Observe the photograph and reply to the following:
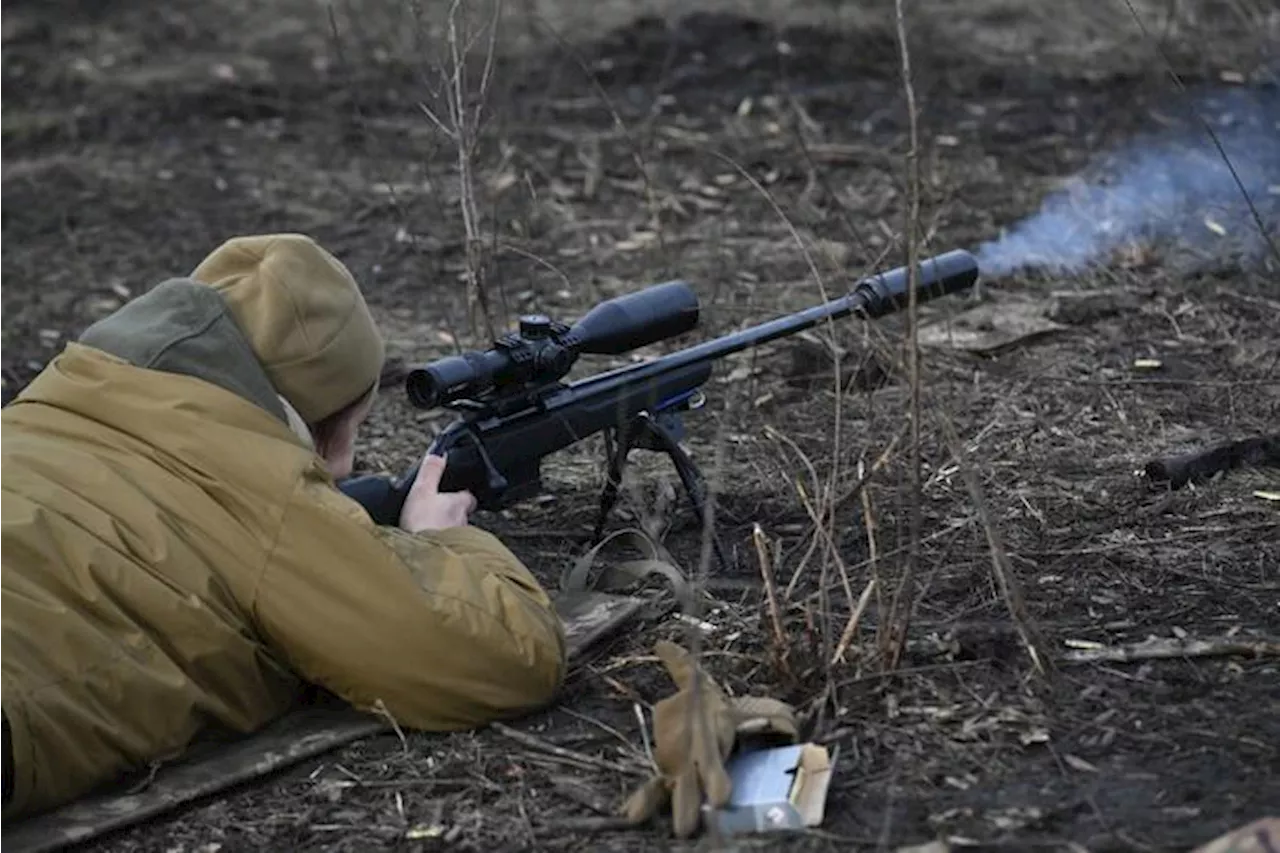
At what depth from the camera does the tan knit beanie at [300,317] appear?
4.56 meters

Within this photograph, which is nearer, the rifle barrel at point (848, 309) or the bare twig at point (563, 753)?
the bare twig at point (563, 753)

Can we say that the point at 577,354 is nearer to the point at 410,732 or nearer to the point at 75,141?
the point at 410,732

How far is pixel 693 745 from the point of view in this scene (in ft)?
13.1

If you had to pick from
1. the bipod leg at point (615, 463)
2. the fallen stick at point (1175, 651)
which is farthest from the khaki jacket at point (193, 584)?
the fallen stick at point (1175, 651)

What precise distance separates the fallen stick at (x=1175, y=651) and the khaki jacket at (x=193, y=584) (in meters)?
1.08

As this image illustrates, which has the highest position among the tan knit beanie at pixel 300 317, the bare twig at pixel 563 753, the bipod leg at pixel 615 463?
the tan knit beanie at pixel 300 317

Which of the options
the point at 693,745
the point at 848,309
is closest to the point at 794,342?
the point at 848,309

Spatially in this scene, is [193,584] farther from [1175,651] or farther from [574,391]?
[1175,651]

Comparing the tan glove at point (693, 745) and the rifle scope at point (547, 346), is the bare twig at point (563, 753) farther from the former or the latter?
the rifle scope at point (547, 346)

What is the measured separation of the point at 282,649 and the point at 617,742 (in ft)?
2.25

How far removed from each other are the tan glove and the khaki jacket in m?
0.47

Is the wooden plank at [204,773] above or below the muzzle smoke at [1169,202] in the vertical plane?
above

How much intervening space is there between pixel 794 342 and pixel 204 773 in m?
3.16

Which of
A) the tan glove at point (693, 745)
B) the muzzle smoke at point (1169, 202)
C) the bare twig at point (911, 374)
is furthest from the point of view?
the muzzle smoke at point (1169, 202)
